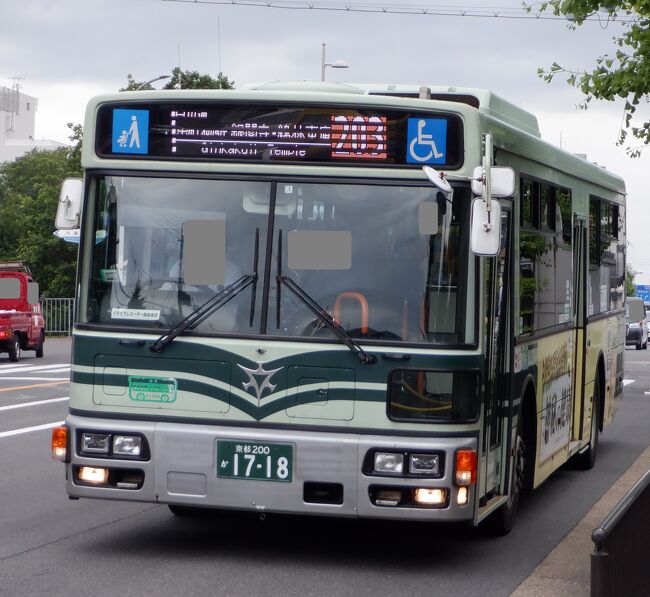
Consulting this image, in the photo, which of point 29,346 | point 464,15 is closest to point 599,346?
point 464,15

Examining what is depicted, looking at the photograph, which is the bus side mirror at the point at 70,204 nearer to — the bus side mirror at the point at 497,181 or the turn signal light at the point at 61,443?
the turn signal light at the point at 61,443

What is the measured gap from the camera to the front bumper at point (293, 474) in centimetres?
777

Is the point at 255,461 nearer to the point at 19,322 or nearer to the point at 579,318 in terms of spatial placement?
the point at 579,318

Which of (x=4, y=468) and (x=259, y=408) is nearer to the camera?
(x=259, y=408)

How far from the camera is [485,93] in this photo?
967 centimetres

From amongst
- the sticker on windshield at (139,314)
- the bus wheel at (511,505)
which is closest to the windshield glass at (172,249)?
the sticker on windshield at (139,314)

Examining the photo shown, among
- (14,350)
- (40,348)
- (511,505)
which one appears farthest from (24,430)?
(40,348)

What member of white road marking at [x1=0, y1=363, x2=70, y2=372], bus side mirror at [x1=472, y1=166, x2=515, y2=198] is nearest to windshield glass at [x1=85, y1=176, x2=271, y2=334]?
bus side mirror at [x1=472, y1=166, x2=515, y2=198]

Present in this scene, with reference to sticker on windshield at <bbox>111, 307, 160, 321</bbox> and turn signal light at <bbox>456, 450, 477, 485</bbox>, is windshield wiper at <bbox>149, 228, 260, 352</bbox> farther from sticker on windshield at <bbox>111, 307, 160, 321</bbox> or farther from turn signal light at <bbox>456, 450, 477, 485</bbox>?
turn signal light at <bbox>456, 450, 477, 485</bbox>

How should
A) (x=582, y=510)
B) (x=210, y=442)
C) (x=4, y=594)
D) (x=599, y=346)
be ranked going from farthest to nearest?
(x=599, y=346) < (x=582, y=510) < (x=210, y=442) < (x=4, y=594)

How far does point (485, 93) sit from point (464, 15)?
25778 millimetres

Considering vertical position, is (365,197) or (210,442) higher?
(365,197)

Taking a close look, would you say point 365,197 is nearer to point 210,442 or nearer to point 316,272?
point 316,272

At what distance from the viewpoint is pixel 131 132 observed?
838 cm
